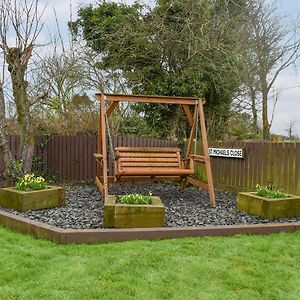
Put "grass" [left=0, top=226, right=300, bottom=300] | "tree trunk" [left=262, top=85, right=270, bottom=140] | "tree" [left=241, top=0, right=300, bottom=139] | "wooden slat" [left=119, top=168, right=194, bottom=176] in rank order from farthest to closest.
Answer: "tree trunk" [left=262, top=85, right=270, bottom=140] < "tree" [left=241, top=0, right=300, bottom=139] < "wooden slat" [left=119, top=168, right=194, bottom=176] < "grass" [left=0, top=226, right=300, bottom=300]

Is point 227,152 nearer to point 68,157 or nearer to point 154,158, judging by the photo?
point 154,158

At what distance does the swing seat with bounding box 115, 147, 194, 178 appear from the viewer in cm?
682

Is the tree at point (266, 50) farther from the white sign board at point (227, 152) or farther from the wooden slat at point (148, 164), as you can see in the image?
the wooden slat at point (148, 164)

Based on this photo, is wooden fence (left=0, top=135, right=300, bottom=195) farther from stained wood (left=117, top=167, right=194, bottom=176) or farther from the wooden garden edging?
the wooden garden edging

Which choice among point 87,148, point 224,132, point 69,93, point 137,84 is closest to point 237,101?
point 224,132

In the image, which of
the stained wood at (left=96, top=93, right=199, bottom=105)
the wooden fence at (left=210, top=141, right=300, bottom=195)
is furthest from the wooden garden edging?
the stained wood at (left=96, top=93, right=199, bottom=105)

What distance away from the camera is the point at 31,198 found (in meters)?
5.87

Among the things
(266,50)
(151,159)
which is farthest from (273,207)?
(266,50)

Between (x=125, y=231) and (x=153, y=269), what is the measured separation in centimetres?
108

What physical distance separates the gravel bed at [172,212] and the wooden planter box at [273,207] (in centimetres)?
9

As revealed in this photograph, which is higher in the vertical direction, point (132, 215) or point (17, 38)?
point (17, 38)

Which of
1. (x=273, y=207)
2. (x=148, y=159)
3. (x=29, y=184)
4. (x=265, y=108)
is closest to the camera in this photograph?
(x=273, y=207)

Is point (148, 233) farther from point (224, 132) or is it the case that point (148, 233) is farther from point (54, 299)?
point (224, 132)

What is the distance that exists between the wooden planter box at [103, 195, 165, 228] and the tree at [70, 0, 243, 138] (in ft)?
29.9
